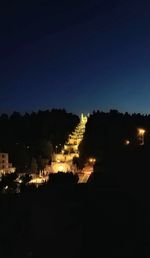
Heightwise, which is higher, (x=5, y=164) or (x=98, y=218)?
(x=5, y=164)

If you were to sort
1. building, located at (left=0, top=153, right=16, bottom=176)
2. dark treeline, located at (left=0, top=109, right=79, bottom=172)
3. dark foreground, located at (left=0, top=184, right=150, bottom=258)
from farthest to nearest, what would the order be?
dark treeline, located at (left=0, top=109, right=79, bottom=172)
building, located at (left=0, top=153, right=16, bottom=176)
dark foreground, located at (left=0, top=184, right=150, bottom=258)

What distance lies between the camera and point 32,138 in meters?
73.4

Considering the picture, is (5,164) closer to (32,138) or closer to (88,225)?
(32,138)

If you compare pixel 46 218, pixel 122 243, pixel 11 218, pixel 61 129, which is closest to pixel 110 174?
pixel 46 218

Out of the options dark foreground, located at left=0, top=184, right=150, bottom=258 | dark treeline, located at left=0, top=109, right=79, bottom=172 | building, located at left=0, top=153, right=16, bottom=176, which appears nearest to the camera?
dark foreground, located at left=0, top=184, right=150, bottom=258

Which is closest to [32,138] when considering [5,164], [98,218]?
[5,164]

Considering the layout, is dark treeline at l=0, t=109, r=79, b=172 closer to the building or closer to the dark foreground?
the building

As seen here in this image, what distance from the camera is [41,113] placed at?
10625 cm

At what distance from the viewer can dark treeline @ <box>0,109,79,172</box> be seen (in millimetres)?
52875

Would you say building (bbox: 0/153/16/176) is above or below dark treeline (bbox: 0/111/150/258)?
above

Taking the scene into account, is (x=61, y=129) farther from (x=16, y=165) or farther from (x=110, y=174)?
(x=110, y=174)

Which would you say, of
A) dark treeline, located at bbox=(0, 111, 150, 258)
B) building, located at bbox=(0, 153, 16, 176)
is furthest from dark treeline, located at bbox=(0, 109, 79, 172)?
dark treeline, located at bbox=(0, 111, 150, 258)

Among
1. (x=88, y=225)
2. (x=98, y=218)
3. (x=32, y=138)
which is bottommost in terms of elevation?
(x=88, y=225)

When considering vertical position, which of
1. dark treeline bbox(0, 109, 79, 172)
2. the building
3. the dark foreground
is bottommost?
the dark foreground
